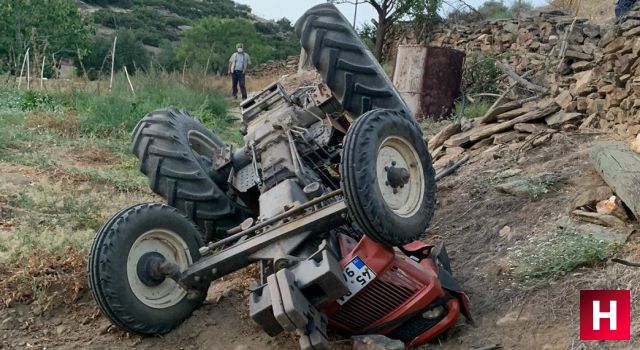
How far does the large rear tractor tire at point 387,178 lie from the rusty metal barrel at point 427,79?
665cm

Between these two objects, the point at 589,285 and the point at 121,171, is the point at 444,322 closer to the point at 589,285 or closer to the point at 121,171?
the point at 589,285

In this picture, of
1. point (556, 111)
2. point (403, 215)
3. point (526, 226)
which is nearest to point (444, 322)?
point (403, 215)

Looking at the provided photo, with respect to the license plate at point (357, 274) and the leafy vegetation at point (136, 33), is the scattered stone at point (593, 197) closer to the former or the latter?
the license plate at point (357, 274)

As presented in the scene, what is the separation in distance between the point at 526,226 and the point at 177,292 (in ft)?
7.71

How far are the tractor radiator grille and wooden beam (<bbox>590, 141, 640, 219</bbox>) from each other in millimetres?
1543

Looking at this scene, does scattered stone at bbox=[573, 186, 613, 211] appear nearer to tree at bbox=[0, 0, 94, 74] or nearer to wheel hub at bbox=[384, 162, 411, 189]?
wheel hub at bbox=[384, 162, 411, 189]

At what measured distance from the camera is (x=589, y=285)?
11.9ft

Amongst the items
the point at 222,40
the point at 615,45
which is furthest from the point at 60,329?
the point at 222,40

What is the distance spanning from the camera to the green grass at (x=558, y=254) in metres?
3.83

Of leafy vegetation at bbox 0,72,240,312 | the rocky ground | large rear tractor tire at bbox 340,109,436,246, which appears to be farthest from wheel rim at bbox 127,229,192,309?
large rear tractor tire at bbox 340,109,436,246

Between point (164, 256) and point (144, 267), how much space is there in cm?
17

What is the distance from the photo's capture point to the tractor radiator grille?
11.1ft

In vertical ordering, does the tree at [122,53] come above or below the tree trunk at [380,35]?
below

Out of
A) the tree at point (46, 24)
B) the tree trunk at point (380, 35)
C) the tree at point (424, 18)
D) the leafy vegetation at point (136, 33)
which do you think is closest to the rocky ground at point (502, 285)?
the leafy vegetation at point (136, 33)
